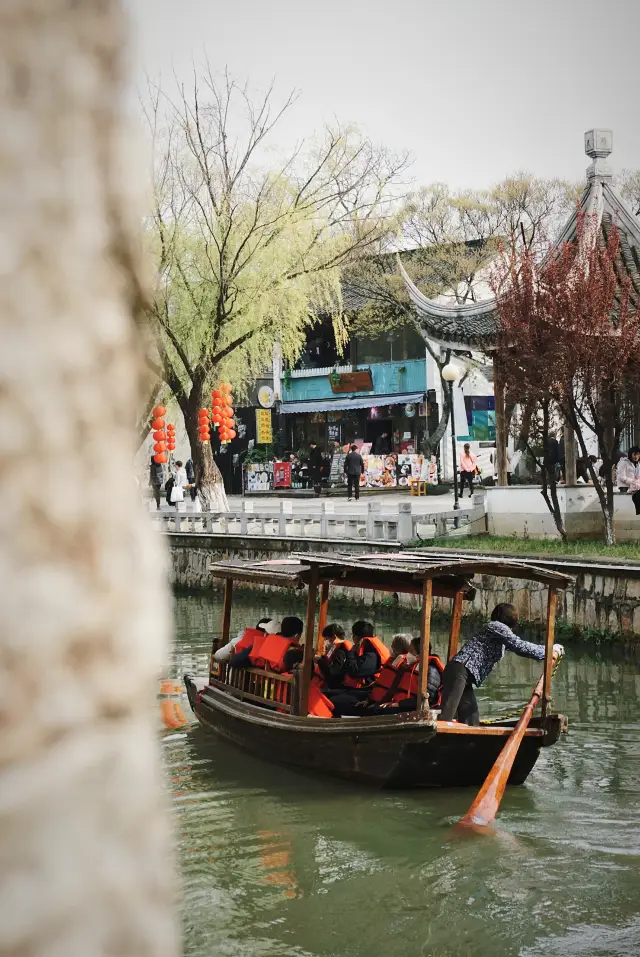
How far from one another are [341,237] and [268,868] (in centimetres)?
1552

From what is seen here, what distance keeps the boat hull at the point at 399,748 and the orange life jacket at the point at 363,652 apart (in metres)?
0.88

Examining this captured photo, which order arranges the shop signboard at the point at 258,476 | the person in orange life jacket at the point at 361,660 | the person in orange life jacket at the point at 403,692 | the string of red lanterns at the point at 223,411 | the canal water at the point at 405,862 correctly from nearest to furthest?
the canal water at the point at 405,862 < the person in orange life jacket at the point at 403,692 < the person in orange life jacket at the point at 361,660 < the string of red lanterns at the point at 223,411 < the shop signboard at the point at 258,476

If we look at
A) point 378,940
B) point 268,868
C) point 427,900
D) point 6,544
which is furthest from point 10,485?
point 268,868

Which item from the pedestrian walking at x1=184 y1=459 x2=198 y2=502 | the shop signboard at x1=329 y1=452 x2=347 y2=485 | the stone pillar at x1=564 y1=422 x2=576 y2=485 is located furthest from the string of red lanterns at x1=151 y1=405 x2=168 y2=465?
the shop signboard at x1=329 y1=452 x2=347 y2=485

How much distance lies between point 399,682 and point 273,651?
1.28 m

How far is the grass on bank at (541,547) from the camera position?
46.3 ft

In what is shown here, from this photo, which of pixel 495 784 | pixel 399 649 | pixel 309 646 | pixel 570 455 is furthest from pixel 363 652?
pixel 570 455

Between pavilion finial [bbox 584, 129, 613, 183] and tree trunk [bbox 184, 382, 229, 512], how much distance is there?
27.5ft

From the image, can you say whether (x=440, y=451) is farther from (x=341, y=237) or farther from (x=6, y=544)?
(x=6, y=544)

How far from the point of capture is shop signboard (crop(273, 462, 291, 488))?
105ft

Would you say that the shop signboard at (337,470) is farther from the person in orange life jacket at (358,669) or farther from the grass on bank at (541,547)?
the person in orange life jacket at (358,669)

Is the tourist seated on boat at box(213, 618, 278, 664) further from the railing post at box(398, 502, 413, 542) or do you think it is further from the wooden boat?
the railing post at box(398, 502, 413, 542)

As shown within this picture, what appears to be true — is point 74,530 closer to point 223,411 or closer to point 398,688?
point 398,688

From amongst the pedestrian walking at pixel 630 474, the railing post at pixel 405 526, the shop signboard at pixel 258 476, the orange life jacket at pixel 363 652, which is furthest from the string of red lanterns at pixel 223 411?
the shop signboard at pixel 258 476
